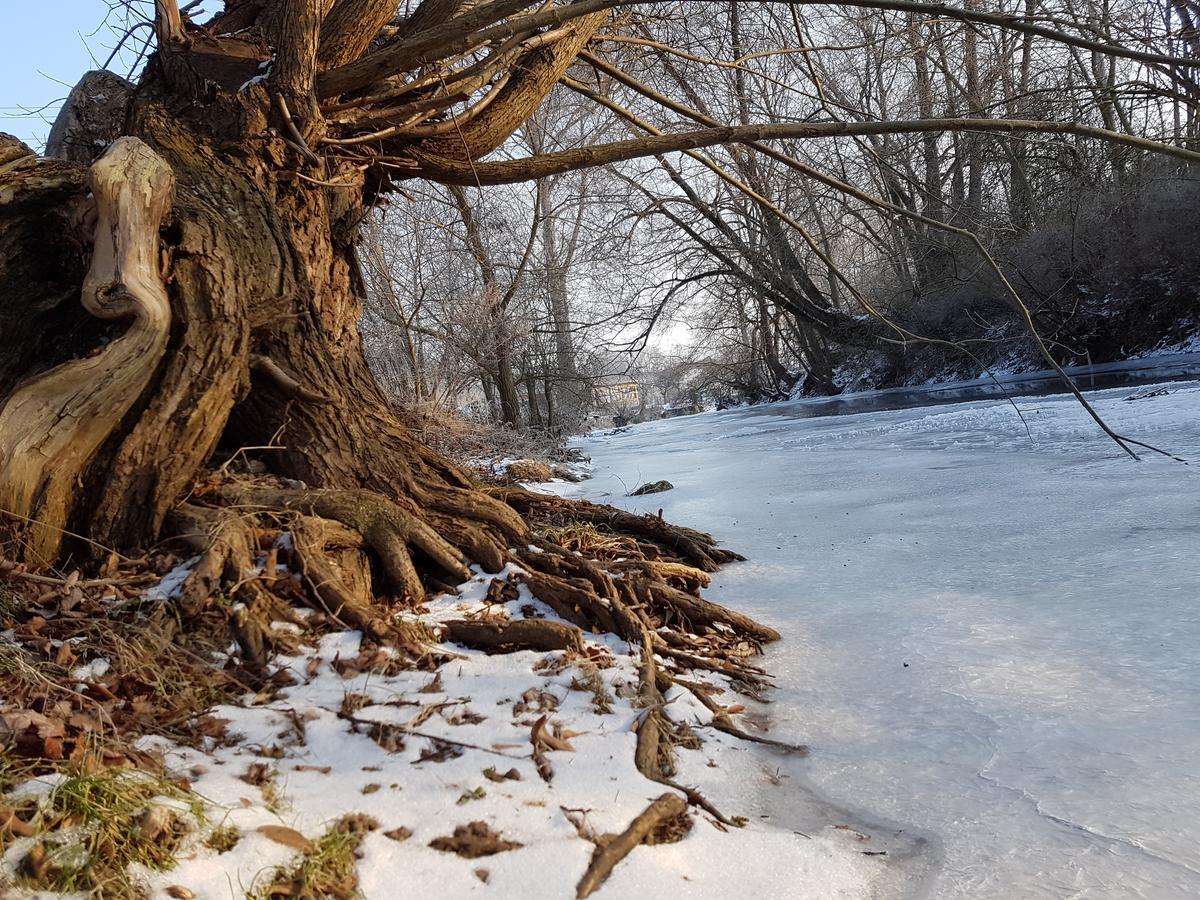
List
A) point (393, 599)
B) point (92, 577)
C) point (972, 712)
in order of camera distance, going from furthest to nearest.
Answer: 1. point (393, 599)
2. point (92, 577)
3. point (972, 712)

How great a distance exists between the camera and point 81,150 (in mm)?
3818

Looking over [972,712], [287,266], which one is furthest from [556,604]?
[287,266]

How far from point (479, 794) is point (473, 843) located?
0.16 meters

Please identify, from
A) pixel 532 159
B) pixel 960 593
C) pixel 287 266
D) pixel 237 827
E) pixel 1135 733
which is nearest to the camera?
pixel 237 827

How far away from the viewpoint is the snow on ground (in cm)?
132

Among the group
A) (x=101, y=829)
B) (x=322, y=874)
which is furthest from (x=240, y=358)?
(x=322, y=874)

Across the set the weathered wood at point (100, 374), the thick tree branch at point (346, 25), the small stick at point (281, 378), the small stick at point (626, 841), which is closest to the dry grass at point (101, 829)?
the small stick at point (626, 841)

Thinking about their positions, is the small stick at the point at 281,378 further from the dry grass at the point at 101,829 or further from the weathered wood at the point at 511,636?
the dry grass at the point at 101,829

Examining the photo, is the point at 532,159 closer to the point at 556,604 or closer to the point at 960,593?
the point at 556,604

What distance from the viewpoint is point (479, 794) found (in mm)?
1558

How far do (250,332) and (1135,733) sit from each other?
10.7 ft

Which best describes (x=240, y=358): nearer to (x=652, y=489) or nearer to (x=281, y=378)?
(x=281, y=378)

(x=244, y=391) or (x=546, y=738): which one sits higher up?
(x=244, y=391)

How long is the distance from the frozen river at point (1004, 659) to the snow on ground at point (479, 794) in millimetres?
194
